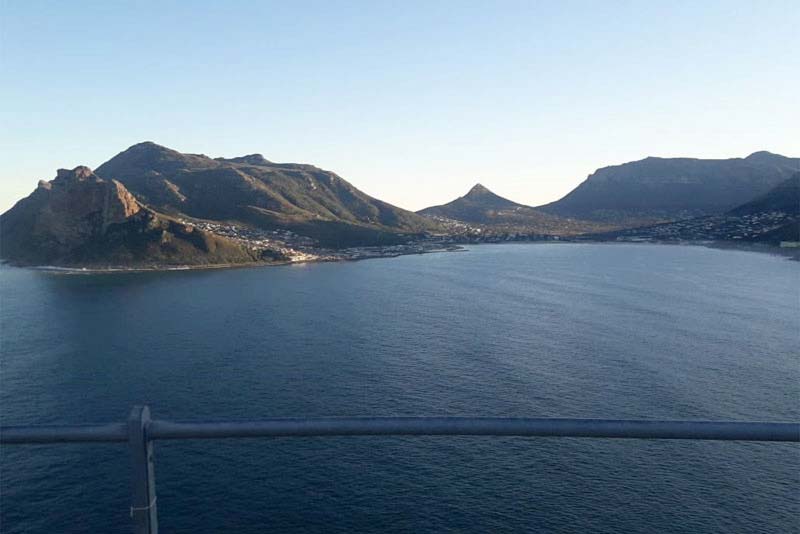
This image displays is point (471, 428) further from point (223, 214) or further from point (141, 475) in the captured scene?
point (223, 214)

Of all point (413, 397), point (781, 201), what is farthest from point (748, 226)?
point (413, 397)

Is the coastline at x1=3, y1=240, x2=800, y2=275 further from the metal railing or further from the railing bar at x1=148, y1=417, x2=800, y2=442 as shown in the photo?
the railing bar at x1=148, y1=417, x2=800, y2=442

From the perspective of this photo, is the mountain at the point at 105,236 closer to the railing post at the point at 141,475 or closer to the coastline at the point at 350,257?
the coastline at the point at 350,257

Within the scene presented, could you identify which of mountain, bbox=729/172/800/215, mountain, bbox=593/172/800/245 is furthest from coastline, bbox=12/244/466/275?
mountain, bbox=729/172/800/215

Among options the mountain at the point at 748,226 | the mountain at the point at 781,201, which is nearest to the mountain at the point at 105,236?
the mountain at the point at 748,226

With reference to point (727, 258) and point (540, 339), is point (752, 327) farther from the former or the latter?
point (727, 258)

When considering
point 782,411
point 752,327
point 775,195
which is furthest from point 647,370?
point 775,195
